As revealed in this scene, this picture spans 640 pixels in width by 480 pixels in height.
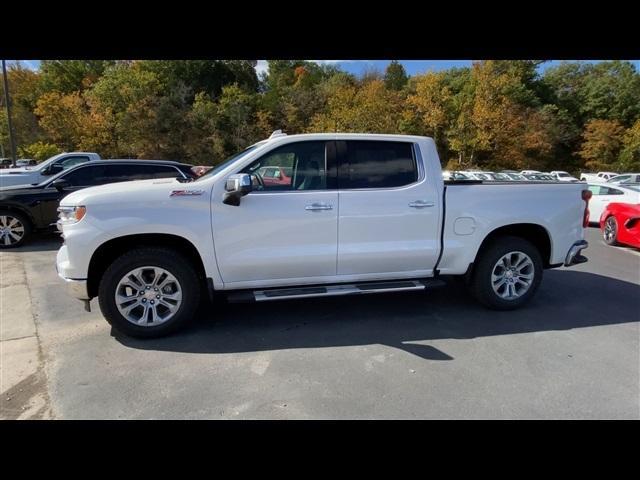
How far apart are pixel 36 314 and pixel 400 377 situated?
4142mm

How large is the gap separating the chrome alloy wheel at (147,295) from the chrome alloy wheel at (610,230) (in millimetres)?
9273

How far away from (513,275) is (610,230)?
5990 millimetres

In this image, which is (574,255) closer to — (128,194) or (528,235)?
(528,235)

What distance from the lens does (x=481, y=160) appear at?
39.4 metres

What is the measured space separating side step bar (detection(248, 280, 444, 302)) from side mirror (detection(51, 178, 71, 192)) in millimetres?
6465

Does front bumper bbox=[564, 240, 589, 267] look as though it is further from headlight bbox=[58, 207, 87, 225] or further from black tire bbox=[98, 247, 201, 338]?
headlight bbox=[58, 207, 87, 225]

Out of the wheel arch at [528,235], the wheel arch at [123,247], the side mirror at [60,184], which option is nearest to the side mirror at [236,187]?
the wheel arch at [123,247]

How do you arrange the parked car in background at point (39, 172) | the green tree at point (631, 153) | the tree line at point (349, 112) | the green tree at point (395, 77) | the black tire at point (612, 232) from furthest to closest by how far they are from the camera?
the green tree at point (395, 77) < the green tree at point (631, 153) < the tree line at point (349, 112) < the parked car in background at point (39, 172) < the black tire at point (612, 232)

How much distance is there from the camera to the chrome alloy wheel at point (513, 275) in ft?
14.7

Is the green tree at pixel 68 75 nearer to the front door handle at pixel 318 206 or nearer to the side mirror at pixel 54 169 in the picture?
the side mirror at pixel 54 169

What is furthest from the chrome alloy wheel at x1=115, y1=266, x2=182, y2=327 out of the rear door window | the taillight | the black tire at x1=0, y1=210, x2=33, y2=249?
the black tire at x1=0, y1=210, x2=33, y2=249

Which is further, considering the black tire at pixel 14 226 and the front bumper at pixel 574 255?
the black tire at pixel 14 226
